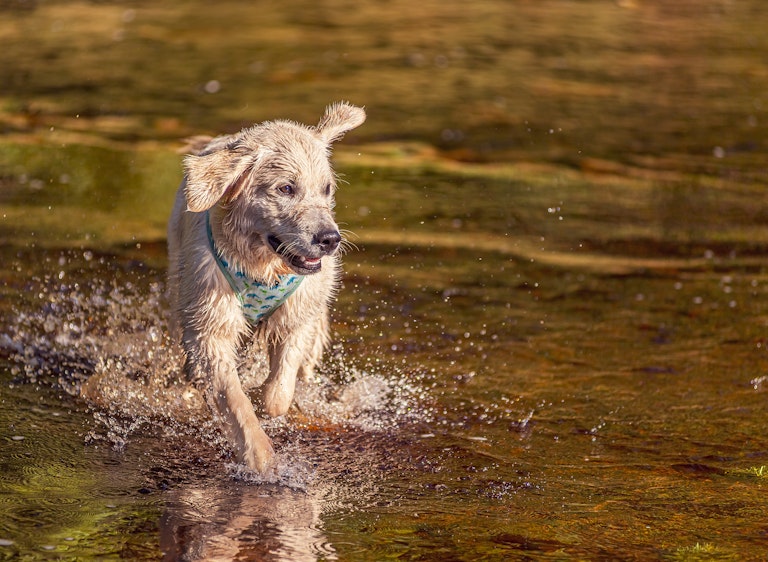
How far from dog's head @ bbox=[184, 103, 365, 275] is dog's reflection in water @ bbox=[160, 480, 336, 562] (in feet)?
3.52

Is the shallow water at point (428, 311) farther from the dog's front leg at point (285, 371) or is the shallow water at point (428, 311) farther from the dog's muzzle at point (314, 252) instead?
the dog's muzzle at point (314, 252)

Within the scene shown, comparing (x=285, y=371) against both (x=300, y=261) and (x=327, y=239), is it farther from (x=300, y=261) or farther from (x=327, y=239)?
(x=327, y=239)

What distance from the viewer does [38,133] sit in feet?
40.1

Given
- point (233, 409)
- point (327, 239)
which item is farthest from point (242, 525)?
point (327, 239)

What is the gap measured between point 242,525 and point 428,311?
343cm

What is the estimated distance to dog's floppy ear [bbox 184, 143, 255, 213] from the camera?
550 centimetres

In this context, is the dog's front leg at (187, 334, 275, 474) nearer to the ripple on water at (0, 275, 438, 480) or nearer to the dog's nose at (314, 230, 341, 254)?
the ripple on water at (0, 275, 438, 480)

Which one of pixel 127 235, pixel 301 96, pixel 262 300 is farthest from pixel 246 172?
pixel 301 96

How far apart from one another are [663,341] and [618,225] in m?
2.75

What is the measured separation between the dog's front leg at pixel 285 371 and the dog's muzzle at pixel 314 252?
60cm

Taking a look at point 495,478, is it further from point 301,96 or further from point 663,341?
point 301,96

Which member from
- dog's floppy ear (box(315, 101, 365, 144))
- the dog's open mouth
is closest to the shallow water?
the dog's open mouth

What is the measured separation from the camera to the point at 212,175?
5.55 meters

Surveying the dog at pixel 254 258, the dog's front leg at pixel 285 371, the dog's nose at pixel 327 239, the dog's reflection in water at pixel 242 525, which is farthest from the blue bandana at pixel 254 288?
the dog's reflection in water at pixel 242 525
